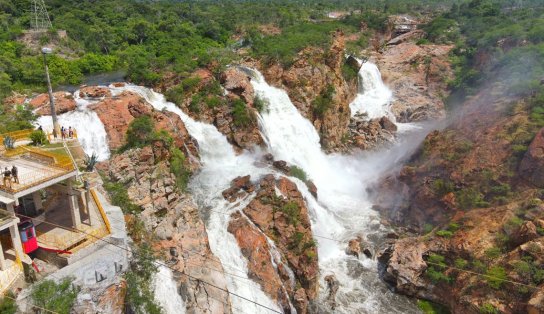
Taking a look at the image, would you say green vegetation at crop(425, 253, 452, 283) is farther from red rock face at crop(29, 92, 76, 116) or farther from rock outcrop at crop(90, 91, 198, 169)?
red rock face at crop(29, 92, 76, 116)

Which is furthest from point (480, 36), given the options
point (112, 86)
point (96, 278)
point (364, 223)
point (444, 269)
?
point (96, 278)

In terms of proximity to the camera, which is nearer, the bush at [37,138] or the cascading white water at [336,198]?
the bush at [37,138]

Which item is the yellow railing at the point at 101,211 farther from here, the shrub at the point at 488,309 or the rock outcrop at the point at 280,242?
the shrub at the point at 488,309

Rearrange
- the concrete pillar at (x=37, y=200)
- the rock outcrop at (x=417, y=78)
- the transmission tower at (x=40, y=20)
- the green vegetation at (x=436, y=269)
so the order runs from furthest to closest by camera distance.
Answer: the rock outcrop at (x=417, y=78) → the transmission tower at (x=40, y=20) → the green vegetation at (x=436, y=269) → the concrete pillar at (x=37, y=200)

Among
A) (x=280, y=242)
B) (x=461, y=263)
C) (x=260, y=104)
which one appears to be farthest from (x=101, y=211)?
(x=260, y=104)

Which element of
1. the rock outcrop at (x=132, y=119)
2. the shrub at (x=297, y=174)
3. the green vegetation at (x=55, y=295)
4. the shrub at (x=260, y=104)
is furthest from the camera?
the shrub at (x=260, y=104)

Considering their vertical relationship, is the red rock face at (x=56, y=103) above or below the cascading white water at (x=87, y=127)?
above

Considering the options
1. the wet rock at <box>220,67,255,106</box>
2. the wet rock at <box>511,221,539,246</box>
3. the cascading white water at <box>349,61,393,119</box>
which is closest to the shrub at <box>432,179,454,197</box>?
the wet rock at <box>511,221,539,246</box>

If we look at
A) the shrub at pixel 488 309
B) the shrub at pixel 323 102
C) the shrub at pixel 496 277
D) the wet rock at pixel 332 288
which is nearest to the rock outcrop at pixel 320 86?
the shrub at pixel 323 102

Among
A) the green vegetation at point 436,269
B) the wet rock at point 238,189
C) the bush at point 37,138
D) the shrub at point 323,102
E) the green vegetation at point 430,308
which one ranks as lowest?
the green vegetation at point 430,308
